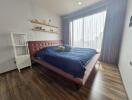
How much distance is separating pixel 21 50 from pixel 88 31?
11.1ft

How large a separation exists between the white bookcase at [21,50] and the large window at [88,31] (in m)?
2.73

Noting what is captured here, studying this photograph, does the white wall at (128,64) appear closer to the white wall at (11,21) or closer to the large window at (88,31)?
the large window at (88,31)

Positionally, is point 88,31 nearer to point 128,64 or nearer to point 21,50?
point 128,64

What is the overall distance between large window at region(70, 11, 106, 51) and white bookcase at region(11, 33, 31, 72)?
273 centimetres

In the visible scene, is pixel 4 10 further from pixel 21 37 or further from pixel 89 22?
pixel 89 22

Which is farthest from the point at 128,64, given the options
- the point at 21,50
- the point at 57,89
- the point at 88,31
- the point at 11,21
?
the point at 11,21

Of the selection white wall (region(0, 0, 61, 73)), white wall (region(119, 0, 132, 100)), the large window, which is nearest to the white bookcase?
white wall (region(0, 0, 61, 73))

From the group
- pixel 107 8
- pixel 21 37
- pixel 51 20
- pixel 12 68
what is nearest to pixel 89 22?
pixel 107 8

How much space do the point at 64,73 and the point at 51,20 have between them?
10.4ft

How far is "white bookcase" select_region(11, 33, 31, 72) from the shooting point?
257 centimetres

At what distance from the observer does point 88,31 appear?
12.9 ft

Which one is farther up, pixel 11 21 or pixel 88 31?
pixel 11 21

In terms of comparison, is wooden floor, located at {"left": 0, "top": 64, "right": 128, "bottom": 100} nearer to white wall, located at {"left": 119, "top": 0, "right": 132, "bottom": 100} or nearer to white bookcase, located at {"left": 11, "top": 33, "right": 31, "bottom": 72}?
white wall, located at {"left": 119, "top": 0, "right": 132, "bottom": 100}

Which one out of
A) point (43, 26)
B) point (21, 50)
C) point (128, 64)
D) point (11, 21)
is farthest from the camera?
point (43, 26)
